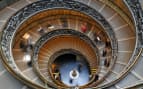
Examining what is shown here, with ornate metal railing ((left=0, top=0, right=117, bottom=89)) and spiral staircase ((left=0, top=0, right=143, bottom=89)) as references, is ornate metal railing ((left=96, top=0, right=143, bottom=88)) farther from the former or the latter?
ornate metal railing ((left=0, top=0, right=117, bottom=89))

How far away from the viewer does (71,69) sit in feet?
96.7

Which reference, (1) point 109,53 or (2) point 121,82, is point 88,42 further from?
(2) point 121,82

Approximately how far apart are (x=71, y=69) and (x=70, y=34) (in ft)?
13.2

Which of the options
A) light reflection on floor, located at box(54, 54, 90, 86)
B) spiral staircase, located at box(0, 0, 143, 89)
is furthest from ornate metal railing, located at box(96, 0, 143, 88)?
light reflection on floor, located at box(54, 54, 90, 86)

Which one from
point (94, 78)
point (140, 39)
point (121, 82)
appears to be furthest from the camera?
point (94, 78)

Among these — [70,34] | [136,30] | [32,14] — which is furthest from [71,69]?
[136,30]

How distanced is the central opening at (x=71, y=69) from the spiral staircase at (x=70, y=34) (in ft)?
2.78

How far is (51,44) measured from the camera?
89.1ft

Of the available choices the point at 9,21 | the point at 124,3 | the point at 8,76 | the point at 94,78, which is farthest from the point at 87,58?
the point at 8,76

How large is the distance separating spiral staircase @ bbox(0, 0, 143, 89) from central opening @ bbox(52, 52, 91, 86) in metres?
0.85

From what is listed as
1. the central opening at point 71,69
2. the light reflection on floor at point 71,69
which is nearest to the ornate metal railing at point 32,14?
the central opening at point 71,69

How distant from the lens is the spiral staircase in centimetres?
2275

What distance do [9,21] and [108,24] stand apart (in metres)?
6.99

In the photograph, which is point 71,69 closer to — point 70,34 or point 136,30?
point 70,34
